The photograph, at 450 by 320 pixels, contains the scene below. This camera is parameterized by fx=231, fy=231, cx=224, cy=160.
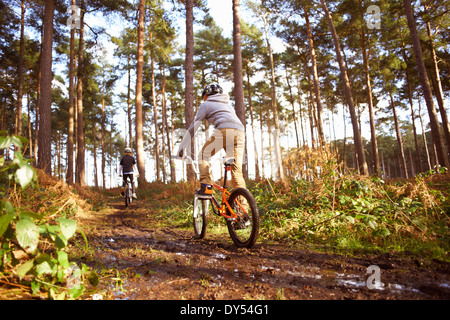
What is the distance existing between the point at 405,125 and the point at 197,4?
46.0m

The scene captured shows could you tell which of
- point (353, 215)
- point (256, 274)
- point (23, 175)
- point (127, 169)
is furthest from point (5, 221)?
point (127, 169)

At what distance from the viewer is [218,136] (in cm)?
373

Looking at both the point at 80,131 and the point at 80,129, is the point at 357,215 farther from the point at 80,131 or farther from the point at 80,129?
the point at 80,129

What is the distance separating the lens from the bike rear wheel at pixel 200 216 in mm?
4035

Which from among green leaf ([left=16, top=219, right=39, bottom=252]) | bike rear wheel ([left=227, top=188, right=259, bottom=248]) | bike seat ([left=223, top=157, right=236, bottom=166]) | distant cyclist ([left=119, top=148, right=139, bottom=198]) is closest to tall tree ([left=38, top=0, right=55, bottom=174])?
distant cyclist ([left=119, top=148, right=139, bottom=198])

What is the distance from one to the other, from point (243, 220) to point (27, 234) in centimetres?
253

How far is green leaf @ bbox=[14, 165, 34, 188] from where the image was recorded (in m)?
1.54

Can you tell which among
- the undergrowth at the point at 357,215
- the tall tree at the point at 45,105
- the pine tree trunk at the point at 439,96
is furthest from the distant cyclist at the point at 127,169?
the pine tree trunk at the point at 439,96

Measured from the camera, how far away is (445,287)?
1.80m

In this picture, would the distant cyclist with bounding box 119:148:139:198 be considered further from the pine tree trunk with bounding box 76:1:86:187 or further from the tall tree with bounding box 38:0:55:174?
the pine tree trunk with bounding box 76:1:86:187

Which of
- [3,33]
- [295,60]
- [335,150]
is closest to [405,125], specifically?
[295,60]

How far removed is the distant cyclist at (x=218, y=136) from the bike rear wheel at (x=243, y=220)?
297mm

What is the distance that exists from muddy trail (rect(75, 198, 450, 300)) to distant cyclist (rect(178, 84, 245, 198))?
1.06 meters

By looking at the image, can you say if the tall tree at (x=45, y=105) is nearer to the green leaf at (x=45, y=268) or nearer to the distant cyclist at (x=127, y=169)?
the distant cyclist at (x=127, y=169)
